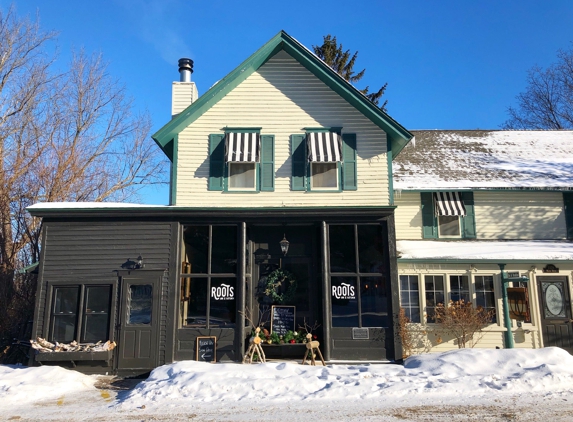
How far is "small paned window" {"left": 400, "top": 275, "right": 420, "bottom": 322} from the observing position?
12.0 m

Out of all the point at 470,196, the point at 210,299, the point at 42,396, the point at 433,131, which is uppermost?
the point at 433,131

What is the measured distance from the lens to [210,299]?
11.1 meters

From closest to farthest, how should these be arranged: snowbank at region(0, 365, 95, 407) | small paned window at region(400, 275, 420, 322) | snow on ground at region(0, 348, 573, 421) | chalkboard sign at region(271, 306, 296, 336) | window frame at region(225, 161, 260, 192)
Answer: snow on ground at region(0, 348, 573, 421)
snowbank at region(0, 365, 95, 407)
chalkboard sign at region(271, 306, 296, 336)
window frame at region(225, 161, 260, 192)
small paned window at region(400, 275, 420, 322)

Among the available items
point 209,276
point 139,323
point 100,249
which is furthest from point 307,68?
point 139,323

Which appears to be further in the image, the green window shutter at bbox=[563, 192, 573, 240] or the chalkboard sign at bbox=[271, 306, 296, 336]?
the green window shutter at bbox=[563, 192, 573, 240]

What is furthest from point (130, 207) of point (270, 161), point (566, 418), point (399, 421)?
point (566, 418)

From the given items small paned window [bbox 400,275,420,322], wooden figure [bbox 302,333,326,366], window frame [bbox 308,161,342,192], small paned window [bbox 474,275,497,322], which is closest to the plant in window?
small paned window [bbox 474,275,497,322]

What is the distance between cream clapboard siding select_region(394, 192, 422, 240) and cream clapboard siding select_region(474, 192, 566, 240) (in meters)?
1.82

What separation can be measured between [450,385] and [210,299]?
18.8 feet

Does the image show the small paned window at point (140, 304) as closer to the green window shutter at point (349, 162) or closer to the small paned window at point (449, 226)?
the green window shutter at point (349, 162)

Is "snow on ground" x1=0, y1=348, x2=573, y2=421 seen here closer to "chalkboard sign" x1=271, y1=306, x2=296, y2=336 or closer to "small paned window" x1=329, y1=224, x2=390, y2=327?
"small paned window" x1=329, y1=224, x2=390, y2=327

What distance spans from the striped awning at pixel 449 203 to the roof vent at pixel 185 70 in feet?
27.5

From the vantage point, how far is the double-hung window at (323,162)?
38.2ft

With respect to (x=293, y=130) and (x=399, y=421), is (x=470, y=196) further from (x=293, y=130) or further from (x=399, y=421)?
(x=399, y=421)
